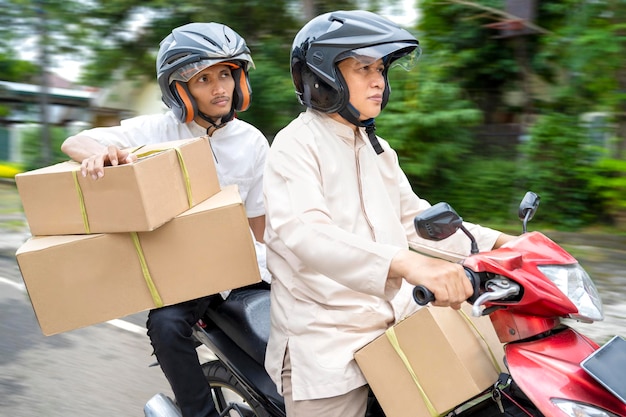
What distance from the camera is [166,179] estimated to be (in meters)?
2.47

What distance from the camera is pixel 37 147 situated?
1234cm

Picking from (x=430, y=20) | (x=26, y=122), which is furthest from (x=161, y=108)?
(x=430, y=20)

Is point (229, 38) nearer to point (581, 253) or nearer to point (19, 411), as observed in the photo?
point (19, 411)

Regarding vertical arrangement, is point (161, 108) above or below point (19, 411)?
below

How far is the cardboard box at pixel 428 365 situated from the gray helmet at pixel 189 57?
1.53 m

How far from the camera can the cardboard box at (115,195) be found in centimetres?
236

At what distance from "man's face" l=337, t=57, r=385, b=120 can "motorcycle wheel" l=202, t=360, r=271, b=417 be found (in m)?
1.19

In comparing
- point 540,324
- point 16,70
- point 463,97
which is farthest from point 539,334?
point 16,70

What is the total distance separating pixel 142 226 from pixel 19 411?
235cm

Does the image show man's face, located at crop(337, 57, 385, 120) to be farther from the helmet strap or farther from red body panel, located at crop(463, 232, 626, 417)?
the helmet strap

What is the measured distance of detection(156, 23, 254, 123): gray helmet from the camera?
3039mm

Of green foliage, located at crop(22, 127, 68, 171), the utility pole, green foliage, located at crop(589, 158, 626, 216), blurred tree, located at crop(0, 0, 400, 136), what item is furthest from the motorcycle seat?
green foliage, located at crop(22, 127, 68, 171)

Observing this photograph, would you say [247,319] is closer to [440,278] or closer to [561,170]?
[440,278]

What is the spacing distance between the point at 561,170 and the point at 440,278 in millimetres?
6484
